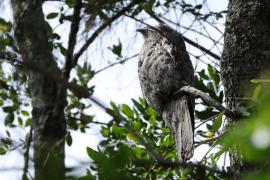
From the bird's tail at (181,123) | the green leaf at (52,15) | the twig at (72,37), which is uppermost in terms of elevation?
the green leaf at (52,15)

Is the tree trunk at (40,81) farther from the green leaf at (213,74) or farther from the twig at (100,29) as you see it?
the green leaf at (213,74)

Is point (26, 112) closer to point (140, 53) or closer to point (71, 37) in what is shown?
point (140, 53)

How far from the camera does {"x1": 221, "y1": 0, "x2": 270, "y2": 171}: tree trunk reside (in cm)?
291

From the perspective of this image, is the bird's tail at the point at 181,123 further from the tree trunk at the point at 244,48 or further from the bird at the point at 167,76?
the tree trunk at the point at 244,48

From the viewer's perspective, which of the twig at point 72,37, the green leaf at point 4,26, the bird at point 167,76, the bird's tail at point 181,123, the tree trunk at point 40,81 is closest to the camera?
the tree trunk at point 40,81

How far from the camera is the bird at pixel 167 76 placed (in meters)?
3.66

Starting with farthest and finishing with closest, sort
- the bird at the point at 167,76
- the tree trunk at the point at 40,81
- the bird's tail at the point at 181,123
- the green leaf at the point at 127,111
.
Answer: the green leaf at the point at 127,111
the bird at the point at 167,76
the bird's tail at the point at 181,123
the tree trunk at the point at 40,81

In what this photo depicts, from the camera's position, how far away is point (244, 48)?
3.00m

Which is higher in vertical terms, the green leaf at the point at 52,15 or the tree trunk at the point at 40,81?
the green leaf at the point at 52,15

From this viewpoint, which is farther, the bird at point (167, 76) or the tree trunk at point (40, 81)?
the bird at point (167, 76)

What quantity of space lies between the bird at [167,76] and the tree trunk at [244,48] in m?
0.56

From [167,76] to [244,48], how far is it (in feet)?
3.77

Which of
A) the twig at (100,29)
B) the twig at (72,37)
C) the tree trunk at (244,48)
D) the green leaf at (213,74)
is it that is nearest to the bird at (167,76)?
the green leaf at (213,74)

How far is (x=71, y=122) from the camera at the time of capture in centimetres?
298
